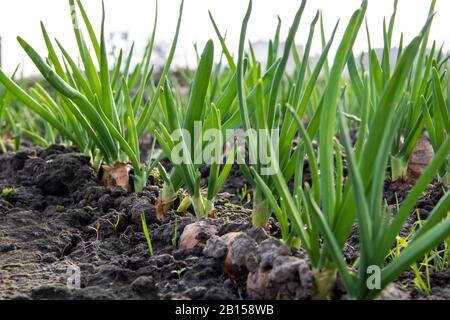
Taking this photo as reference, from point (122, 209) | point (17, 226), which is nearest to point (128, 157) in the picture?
point (122, 209)

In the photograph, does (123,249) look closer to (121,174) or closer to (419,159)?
(121,174)

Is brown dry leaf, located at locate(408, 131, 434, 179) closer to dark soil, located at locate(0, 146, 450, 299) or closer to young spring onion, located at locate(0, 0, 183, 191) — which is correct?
dark soil, located at locate(0, 146, 450, 299)

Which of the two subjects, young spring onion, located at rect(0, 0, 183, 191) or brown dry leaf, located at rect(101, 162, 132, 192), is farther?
brown dry leaf, located at rect(101, 162, 132, 192)

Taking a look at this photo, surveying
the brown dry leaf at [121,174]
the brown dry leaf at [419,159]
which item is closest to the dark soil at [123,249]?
the brown dry leaf at [121,174]

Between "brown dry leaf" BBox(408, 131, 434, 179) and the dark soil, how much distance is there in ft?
0.53

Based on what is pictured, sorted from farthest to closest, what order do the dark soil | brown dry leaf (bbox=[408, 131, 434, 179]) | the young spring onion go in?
brown dry leaf (bbox=[408, 131, 434, 179]) < the young spring onion < the dark soil

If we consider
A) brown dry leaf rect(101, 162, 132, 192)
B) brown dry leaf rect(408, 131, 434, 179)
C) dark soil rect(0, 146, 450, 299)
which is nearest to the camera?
dark soil rect(0, 146, 450, 299)

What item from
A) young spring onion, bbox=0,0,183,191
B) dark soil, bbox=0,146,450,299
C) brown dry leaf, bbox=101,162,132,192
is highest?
young spring onion, bbox=0,0,183,191

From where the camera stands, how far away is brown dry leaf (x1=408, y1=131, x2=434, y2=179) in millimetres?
1705

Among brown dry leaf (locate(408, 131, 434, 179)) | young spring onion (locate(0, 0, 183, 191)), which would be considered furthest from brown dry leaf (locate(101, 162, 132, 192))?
brown dry leaf (locate(408, 131, 434, 179))

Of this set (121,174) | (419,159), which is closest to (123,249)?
(121,174)

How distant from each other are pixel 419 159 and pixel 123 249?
93 centimetres

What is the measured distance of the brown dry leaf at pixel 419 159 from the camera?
1.71 meters
